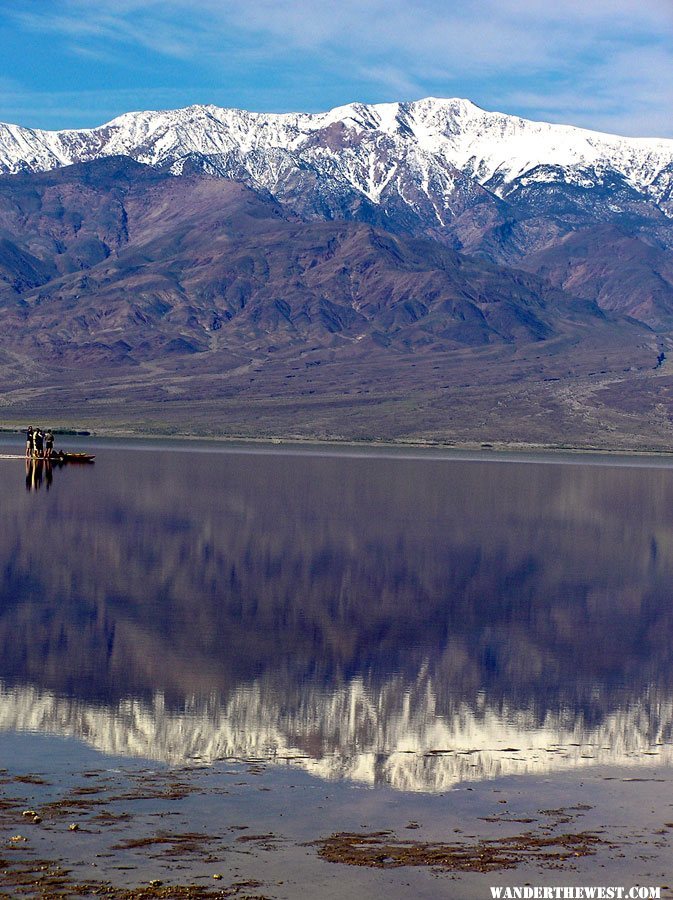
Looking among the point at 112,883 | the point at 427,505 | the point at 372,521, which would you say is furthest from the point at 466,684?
the point at 427,505

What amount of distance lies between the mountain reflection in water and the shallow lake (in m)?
0.11

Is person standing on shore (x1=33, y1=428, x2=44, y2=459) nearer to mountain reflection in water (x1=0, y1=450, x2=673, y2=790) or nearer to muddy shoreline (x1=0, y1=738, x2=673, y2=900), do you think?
mountain reflection in water (x1=0, y1=450, x2=673, y2=790)

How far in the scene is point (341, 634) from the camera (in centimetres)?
4219

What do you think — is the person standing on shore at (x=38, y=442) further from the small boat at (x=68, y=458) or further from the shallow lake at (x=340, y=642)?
the shallow lake at (x=340, y=642)

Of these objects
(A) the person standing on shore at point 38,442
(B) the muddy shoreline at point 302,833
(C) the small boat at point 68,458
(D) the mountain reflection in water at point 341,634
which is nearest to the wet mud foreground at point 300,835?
(B) the muddy shoreline at point 302,833

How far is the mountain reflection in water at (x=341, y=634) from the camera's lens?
28812 mm

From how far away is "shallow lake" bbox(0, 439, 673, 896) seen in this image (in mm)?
27750

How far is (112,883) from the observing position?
19.5 m

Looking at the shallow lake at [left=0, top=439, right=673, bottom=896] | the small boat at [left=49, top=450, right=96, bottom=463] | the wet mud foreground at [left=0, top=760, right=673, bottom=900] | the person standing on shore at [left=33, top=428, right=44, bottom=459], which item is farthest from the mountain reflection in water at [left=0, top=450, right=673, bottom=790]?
the small boat at [left=49, top=450, right=96, bottom=463]

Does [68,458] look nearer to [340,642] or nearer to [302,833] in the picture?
[340,642]

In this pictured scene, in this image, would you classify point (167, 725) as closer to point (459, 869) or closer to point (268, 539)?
point (459, 869)

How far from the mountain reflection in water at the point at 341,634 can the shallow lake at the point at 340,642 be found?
11cm

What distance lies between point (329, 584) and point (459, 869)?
107 ft

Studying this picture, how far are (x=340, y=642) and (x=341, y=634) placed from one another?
1470mm
